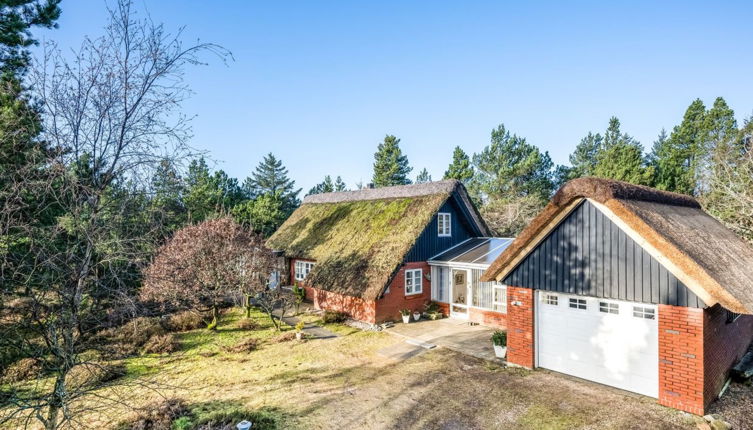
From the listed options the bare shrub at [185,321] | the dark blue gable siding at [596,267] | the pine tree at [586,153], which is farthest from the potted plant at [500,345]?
the pine tree at [586,153]

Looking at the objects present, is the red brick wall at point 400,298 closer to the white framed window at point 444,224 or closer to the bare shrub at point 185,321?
the white framed window at point 444,224

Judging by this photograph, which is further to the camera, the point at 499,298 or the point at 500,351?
the point at 499,298

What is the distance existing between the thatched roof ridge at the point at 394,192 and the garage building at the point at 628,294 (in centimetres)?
872

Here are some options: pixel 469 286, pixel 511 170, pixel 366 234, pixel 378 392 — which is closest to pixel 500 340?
pixel 378 392

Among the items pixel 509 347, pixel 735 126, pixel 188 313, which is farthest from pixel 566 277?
pixel 735 126

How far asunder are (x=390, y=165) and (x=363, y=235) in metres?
32.8

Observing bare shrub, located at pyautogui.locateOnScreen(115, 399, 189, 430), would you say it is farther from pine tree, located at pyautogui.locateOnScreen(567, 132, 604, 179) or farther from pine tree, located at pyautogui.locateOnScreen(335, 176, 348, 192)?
pine tree, located at pyautogui.locateOnScreen(335, 176, 348, 192)

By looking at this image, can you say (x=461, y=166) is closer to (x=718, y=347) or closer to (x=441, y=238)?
(x=441, y=238)

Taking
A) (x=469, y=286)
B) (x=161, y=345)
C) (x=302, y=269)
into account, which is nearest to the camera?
(x=161, y=345)

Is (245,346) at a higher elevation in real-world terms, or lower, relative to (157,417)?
lower

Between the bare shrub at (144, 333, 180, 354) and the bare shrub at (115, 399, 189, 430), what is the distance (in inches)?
209

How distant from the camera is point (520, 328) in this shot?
1087 cm

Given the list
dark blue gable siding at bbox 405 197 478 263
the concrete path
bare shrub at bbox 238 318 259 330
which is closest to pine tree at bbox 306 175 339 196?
dark blue gable siding at bbox 405 197 478 263

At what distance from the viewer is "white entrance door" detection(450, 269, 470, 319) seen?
17.0 m
